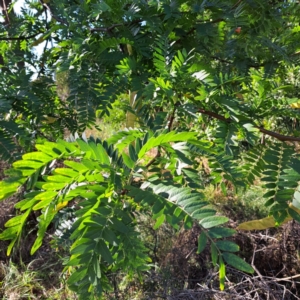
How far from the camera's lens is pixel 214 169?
0.66 metres

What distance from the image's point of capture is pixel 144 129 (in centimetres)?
65

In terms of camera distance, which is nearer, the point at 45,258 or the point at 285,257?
the point at 285,257

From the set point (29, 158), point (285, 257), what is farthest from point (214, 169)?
point (285, 257)

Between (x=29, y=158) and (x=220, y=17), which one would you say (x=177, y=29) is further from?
(x=29, y=158)

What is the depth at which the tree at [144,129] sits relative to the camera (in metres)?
0.43

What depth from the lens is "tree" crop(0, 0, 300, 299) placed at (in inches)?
16.9

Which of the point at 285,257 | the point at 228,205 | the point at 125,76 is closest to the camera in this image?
the point at 125,76

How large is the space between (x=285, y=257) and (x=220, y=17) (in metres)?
1.33

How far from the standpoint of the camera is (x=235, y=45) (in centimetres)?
98

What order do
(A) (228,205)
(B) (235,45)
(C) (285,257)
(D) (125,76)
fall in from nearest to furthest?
(D) (125,76) → (B) (235,45) → (C) (285,257) → (A) (228,205)

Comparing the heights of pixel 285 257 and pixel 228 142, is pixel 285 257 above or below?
below

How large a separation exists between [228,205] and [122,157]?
1960mm

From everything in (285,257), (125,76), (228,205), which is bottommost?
(285,257)

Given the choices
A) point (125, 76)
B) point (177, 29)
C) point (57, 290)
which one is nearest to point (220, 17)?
point (177, 29)
